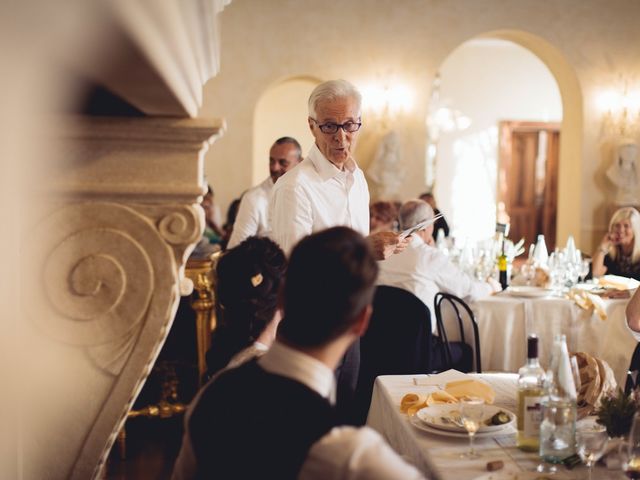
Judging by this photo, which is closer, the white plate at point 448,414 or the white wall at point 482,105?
the white plate at point 448,414

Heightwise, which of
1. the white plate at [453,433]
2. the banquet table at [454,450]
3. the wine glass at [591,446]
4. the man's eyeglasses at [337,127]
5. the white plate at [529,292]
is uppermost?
the man's eyeglasses at [337,127]

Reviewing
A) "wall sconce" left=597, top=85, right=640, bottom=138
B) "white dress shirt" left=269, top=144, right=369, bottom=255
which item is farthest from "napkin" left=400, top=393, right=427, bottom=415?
"wall sconce" left=597, top=85, right=640, bottom=138

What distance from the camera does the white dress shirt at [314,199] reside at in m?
2.57

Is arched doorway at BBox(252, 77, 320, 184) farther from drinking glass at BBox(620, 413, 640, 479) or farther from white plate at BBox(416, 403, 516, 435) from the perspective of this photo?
drinking glass at BBox(620, 413, 640, 479)

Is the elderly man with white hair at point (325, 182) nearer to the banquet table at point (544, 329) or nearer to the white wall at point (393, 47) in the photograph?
the banquet table at point (544, 329)

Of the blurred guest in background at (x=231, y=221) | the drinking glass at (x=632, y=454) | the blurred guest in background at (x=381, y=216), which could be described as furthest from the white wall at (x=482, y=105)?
the drinking glass at (x=632, y=454)

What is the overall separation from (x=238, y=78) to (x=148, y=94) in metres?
7.80

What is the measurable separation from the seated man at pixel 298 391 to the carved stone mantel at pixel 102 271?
0.17 meters

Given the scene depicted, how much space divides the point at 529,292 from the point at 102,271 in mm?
3735

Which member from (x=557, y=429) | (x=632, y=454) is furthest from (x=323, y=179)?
(x=632, y=454)

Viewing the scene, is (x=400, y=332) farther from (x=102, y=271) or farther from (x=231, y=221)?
(x=231, y=221)

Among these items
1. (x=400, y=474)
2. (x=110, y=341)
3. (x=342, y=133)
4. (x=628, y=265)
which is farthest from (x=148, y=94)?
(x=628, y=265)

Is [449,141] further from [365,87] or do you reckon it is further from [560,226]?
[365,87]

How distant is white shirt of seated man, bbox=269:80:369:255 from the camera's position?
257 centimetres
